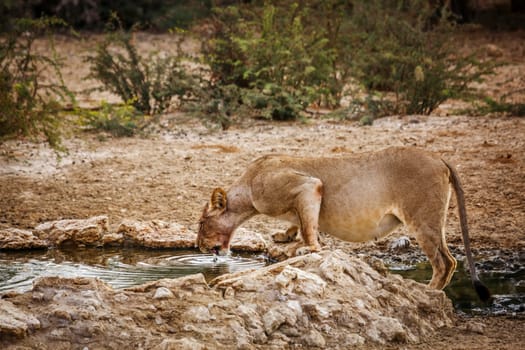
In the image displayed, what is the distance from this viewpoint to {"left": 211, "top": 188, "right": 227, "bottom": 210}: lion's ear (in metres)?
7.53

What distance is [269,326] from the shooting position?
5.32 metres

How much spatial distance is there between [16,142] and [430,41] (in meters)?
7.25

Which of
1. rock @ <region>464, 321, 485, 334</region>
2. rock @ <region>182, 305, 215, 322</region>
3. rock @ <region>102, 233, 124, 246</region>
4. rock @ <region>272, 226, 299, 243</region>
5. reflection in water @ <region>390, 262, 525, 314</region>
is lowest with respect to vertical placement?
rock @ <region>102, 233, 124, 246</region>

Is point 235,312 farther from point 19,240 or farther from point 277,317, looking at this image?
point 19,240

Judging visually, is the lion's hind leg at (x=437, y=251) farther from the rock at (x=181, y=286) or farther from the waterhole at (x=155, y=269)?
the rock at (x=181, y=286)

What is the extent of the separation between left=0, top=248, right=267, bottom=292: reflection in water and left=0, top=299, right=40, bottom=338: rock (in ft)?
6.96

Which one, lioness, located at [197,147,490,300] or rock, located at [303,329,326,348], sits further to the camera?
lioness, located at [197,147,490,300]

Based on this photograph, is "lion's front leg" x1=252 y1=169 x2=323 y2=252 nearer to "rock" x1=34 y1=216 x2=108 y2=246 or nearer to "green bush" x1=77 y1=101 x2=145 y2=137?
"rock" x1=34 y1=216 x2=108 y2=246

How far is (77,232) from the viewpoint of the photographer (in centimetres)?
876

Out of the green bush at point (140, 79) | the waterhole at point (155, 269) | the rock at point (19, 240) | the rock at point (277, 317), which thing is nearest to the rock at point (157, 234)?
the waterhole at point (155, 269)

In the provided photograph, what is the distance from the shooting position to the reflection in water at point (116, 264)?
295 inches

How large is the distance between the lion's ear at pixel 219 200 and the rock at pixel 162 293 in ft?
6.96

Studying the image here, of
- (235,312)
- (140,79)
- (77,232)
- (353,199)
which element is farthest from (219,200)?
(140,79)

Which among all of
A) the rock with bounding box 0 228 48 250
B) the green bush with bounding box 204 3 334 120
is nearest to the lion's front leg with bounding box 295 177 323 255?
the rock with bounding box 0 228 48 250
